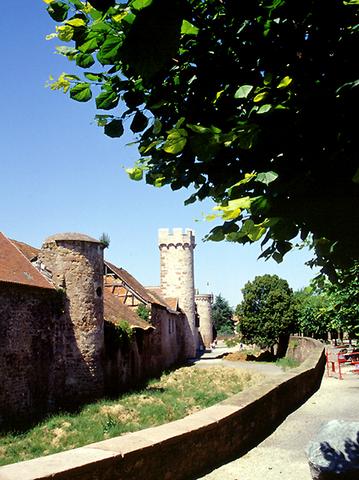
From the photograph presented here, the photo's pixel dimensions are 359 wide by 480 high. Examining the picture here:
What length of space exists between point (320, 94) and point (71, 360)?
14844 mm

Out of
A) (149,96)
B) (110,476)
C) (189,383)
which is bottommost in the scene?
(189,383)

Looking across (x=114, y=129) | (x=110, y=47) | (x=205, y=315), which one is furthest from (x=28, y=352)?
(x=205, y=315)

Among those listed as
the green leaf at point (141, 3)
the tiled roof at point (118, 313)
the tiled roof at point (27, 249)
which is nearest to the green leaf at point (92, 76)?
the green leaf at point (141, 3)

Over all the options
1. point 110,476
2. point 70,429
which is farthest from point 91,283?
point 110,476

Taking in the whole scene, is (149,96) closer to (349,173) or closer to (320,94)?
(320,94)

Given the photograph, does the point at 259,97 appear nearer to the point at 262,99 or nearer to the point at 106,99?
the point at 262,99

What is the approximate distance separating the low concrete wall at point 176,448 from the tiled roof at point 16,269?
914cm

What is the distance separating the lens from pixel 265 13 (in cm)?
259

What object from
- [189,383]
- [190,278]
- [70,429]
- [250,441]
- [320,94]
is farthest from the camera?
[190,278]

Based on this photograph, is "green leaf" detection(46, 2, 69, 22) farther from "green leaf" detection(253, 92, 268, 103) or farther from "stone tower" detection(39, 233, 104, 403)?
"stone tower" detection(39, 233, 104, 403)

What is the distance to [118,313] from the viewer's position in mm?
21219

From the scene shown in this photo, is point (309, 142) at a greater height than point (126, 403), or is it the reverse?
point (309, 142)

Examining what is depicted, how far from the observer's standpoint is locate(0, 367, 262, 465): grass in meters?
10.7

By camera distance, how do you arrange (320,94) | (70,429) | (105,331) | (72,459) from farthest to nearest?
(105,331), (70,429), (72,459), (320,94)
